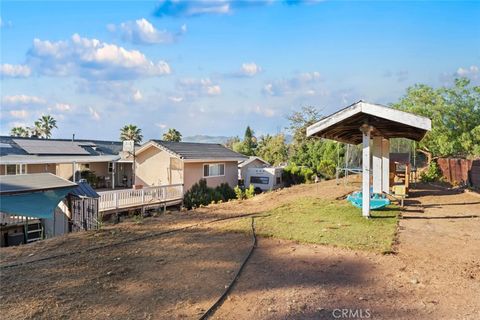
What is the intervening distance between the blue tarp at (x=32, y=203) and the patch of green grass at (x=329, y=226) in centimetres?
451

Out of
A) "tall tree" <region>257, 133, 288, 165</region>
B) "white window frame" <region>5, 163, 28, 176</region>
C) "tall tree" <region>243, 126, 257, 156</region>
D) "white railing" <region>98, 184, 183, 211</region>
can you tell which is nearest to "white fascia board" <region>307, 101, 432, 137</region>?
"white railing" <region>98, 184, 183, 211</region>

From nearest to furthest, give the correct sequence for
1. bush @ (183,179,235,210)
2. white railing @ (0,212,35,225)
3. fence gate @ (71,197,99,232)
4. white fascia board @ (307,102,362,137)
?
white fascia board @ (307,102,362,137), fence gate @ (71,197,99,232), white railing @ (0,212,35,225), bush @ (183,179,235,210)

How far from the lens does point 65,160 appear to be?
69.5ft

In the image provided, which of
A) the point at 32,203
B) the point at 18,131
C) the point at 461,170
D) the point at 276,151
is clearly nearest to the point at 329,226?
the point at 32,203

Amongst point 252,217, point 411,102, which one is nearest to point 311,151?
point 411,102

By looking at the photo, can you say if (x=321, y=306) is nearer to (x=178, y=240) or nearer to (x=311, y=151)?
(x=178, y=240)

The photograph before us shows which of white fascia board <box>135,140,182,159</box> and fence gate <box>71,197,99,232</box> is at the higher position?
white fascia board <box>135,140,182,159</box>

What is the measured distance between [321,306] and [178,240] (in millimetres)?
3842

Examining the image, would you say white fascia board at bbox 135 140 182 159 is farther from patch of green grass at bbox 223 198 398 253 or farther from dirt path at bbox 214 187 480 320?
dirt path at bbox 214 187 480 320

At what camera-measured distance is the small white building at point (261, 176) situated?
2494 cm

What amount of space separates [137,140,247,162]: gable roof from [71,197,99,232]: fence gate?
942cm

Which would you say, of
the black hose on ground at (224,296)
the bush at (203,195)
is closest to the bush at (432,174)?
the bush at (203,195)

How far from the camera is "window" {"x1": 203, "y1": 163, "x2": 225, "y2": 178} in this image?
22.3 m

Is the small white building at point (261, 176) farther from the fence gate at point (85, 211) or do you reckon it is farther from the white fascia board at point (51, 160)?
the fence gate at point (85, 211)
